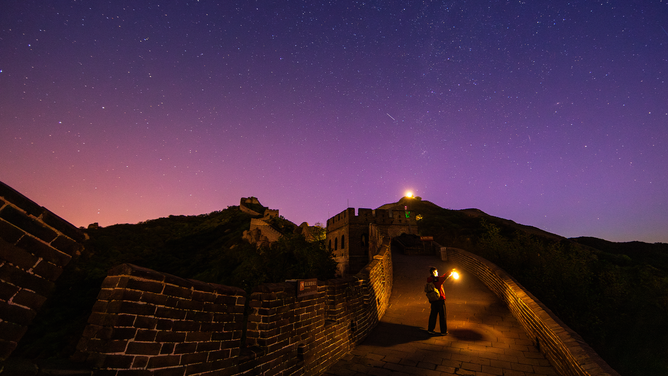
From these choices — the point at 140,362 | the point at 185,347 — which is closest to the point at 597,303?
the point at 185,347

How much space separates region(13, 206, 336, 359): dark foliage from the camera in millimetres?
18450

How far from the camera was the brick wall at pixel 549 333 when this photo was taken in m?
4.53

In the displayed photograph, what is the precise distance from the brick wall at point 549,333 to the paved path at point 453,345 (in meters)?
0.24

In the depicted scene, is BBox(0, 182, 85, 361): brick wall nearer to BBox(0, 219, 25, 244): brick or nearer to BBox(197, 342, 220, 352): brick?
BBox(0, 219, 25, 244): brick

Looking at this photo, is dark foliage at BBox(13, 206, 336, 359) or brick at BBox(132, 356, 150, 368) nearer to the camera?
brick at BBox(132, 356, 150, 368)

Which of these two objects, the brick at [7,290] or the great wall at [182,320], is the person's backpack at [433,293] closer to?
the great wall at [182,320]

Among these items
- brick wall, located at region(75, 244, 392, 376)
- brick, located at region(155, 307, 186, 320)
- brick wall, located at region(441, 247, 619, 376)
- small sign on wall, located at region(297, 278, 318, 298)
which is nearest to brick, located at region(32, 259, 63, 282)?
brick wall, located at region(75, 244, 392, 376)

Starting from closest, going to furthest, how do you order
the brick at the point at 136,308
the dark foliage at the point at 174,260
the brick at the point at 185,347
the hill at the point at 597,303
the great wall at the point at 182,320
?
1. the great wall at the point at 182,320
2. the brick at the point at 136,308
3. the brick at the point at 185,347
4. the hill at the point at 597,303
5. the dark foliage at the point at 174,260

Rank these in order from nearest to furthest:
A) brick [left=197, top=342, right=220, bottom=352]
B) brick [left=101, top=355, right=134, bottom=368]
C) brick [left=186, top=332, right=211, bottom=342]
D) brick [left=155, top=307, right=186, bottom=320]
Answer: brick [left=101, top=355, right=134, bottom=368]
brick [left=155, top=307, right=186, bottom=320]
brick [left=186, top=332, right=211, bottom=342]
brick [left=197, top=342, right=220, bottom=352]

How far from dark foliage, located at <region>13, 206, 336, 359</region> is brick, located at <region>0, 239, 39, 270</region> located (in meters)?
12.1

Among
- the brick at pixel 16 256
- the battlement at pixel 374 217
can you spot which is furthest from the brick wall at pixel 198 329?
the battlement at pixel 374 217

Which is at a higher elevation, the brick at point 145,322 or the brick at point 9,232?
the brick at point 9,232

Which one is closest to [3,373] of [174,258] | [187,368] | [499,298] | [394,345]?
[187,368]

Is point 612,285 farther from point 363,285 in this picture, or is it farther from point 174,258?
point 174,258
